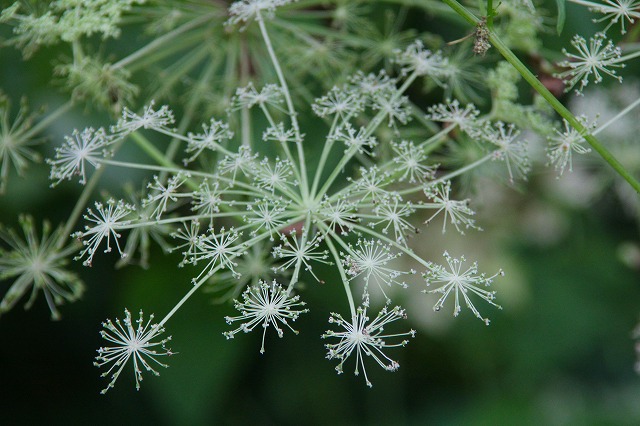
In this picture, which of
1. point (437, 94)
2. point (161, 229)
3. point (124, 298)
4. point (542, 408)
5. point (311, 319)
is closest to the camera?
point (161, 229)

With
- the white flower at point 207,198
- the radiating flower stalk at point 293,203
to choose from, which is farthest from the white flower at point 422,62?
the white flower at point 207,198

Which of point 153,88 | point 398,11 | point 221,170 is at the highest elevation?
point 398,11

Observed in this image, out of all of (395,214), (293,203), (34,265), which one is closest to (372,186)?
(395,214)

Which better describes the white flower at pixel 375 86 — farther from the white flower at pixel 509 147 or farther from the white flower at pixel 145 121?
the white flower at pixel 145 121

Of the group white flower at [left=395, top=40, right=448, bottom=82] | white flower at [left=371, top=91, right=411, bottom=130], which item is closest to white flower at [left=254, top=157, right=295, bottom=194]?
white flower at [left=371, top=91, right=411, bottom=130]

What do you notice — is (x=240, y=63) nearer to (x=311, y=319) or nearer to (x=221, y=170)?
(x=221, y=170)

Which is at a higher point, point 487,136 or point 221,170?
point 487,136

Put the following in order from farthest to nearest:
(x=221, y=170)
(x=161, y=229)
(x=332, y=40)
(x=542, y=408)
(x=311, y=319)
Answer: (x=542, y=408)
(x=311, y=319)
(x=332, y=40)
(x=161, y=229)
(x=221, y=170)

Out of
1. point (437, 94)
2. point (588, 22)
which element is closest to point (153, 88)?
point (437, 94)
